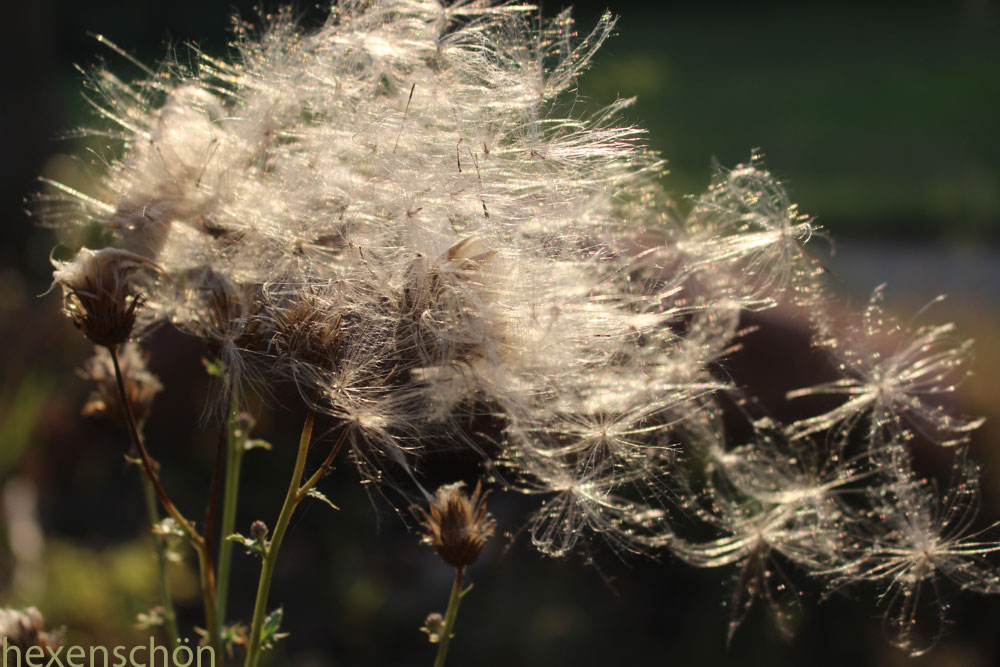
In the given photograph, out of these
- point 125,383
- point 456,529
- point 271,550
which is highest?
point 125,383

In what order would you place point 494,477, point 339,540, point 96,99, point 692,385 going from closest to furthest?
point 494,477, point 692,385, point 96,99, point 339,540

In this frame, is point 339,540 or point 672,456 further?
point 339,540

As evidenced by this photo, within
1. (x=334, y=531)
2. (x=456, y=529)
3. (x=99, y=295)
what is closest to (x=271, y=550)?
(x=456, y=529)

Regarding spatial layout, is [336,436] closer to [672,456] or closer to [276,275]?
[276,275]

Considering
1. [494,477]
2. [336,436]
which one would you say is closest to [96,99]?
[336,436]

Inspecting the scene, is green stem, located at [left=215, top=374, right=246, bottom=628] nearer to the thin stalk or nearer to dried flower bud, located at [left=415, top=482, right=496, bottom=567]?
the thin stalk

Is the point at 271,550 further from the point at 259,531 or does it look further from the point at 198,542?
the point at 198,542
